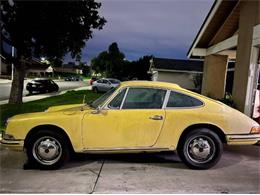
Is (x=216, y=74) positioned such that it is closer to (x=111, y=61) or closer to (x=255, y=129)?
(x=255, y=129)

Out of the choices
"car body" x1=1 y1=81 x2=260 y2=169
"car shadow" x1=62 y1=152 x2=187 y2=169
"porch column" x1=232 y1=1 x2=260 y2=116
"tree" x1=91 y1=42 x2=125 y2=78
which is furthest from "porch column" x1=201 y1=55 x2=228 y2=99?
"tree" x1=91 y1=42 x2=125 y2=78

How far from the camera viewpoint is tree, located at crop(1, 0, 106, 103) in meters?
13.0

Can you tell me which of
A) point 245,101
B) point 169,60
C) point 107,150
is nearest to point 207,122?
point 107,150

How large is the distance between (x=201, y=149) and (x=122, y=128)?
144 cm

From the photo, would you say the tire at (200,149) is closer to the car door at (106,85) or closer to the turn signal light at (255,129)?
the turn signal light at (255,129)

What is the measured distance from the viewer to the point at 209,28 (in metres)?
14.9

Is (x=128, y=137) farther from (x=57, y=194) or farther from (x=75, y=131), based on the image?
(x=57, y=194)

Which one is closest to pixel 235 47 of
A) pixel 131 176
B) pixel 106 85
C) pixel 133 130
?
pixel 133 130

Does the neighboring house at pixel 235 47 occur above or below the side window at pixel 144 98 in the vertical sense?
above

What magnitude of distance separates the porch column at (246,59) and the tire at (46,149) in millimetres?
6030

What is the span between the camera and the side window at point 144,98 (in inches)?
234

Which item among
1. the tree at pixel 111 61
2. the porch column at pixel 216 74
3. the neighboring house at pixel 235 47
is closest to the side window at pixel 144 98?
the neighboring house at pixel 235 47

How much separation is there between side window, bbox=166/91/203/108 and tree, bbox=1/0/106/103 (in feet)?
27.9

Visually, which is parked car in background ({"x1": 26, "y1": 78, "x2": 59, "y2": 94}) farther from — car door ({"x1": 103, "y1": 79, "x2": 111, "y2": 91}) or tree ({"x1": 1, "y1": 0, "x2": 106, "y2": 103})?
tree ({"x1": 1, "y1": 0, "x2": 106, "y2": 103})
